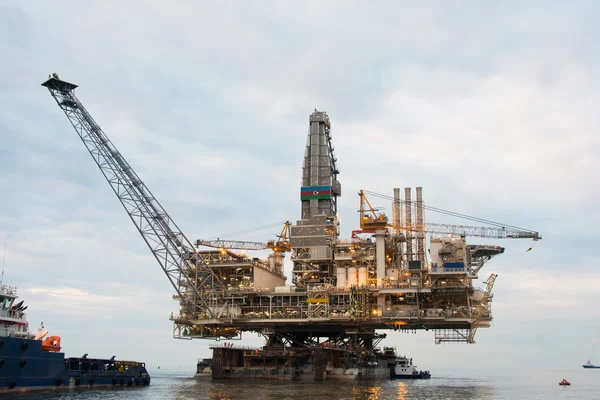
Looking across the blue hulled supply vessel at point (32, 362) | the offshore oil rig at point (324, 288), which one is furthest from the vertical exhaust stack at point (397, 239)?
the blue hulled supply vessel at point (32, 362)

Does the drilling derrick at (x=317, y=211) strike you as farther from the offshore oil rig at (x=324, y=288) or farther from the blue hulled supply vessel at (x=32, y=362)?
the blue hulled supply vessel at (x=32, y=362)

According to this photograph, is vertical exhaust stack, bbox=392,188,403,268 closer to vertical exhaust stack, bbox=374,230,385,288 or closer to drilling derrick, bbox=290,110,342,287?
vertical exhaust stack, bbox=374,230,385,288

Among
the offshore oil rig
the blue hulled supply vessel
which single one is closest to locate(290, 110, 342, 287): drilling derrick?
the offshore oil rig

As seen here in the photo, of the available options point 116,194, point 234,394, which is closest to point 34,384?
point 234,394

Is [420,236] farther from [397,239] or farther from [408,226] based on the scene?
[397,239]

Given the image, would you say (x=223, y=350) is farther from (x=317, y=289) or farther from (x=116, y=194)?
(x=116, y=194)

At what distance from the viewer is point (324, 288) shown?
85812 mm

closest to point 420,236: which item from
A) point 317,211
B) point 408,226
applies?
point 408,226

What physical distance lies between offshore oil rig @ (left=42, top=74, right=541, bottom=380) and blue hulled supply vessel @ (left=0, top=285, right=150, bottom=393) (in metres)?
21.3

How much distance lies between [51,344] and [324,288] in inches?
1498

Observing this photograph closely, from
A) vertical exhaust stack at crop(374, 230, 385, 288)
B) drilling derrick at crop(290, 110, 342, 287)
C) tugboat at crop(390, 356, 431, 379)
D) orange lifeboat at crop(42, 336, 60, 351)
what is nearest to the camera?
orange lifeboat at crop(42, 336, 60, 351)

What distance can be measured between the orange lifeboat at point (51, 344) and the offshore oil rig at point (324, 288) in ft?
73.5

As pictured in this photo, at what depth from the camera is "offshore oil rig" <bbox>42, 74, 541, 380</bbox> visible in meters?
81.8

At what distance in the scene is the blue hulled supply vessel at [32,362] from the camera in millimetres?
52906
